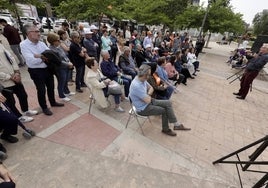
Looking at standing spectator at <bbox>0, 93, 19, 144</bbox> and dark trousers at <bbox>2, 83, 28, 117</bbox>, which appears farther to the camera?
dark trousers at <bbox>2, 83, 28, 117</bbox>

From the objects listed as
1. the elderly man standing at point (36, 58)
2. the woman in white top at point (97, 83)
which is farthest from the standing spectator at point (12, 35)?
the woman in white top at point (97, 83)

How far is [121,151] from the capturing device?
343 centimetres

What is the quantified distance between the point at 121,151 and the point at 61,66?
100 inches

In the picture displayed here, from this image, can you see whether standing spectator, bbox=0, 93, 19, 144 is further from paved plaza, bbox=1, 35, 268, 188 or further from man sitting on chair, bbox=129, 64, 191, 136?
man sitting on chair, bbox=129, 64, 191, 136

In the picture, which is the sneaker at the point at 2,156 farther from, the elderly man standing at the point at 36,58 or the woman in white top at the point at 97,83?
the woman in white top at the point at 97,83

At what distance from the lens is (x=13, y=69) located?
11.4 feet

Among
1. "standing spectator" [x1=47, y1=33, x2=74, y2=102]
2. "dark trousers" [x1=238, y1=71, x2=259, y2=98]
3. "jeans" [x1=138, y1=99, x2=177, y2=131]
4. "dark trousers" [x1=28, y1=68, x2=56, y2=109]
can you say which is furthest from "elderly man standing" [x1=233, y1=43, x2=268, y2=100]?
"dark trousers" [x1=28, y1=68, x2=56, y2=109]

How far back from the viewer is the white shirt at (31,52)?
3.57 meters

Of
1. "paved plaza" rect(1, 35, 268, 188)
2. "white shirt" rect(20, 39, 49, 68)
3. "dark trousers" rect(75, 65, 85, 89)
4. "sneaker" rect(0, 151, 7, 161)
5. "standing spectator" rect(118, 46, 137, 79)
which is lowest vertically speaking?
"paved plaza" rect(1, 35, 268, 188)

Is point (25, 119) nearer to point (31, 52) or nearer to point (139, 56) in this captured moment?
point (31, 52)

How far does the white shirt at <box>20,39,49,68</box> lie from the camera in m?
3.57

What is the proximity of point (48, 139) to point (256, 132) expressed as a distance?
5.09m

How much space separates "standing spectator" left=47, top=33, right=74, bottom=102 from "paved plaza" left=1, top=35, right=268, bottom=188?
300mm

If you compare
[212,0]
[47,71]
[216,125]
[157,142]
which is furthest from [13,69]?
[212,0]
